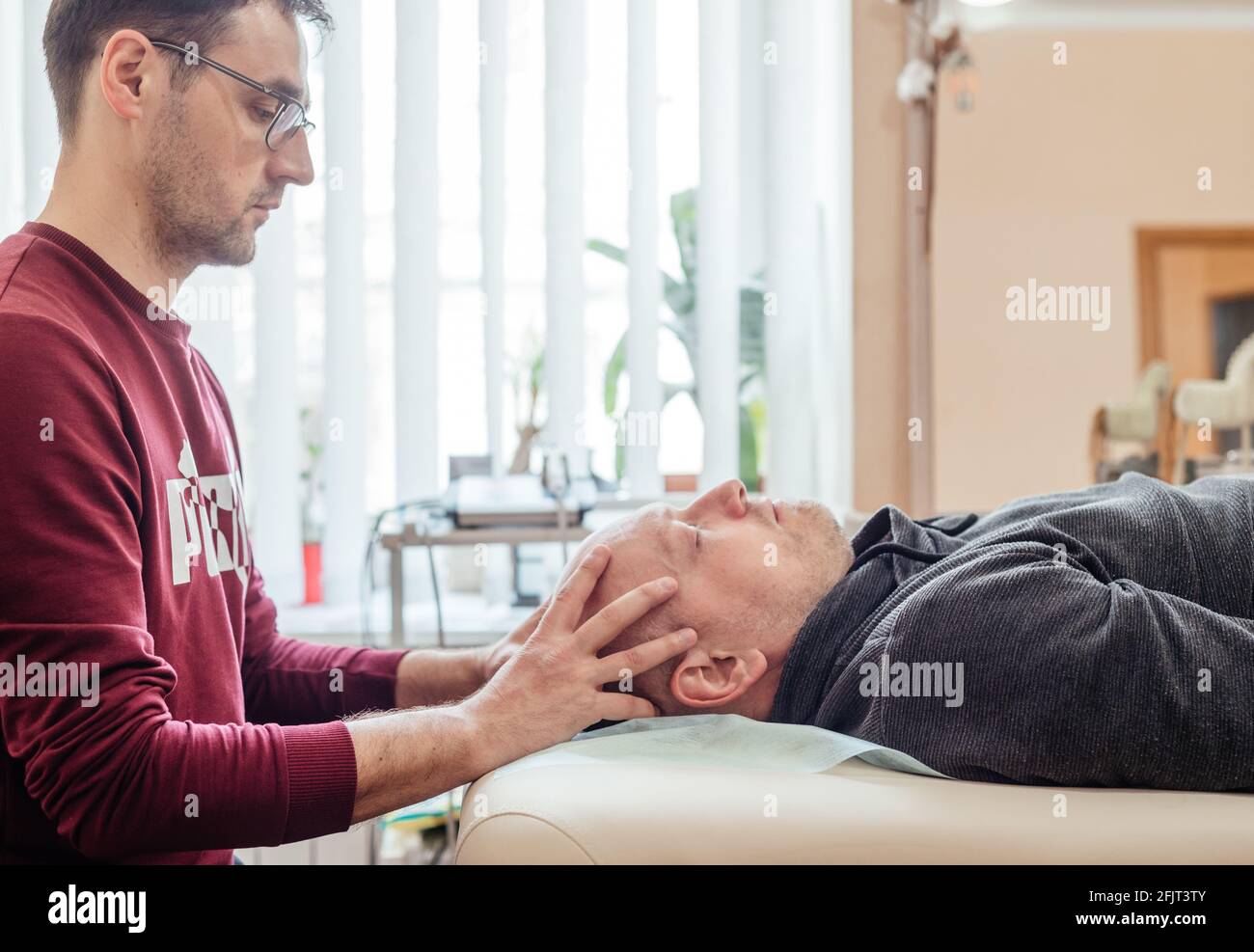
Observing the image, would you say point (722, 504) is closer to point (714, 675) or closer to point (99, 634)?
point (714, 675)

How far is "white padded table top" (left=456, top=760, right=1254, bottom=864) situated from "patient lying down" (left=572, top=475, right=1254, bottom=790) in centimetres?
5

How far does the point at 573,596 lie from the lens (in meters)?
0.97

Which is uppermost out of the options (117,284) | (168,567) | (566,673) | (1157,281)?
(1157,281)

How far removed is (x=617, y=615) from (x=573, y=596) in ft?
0.17

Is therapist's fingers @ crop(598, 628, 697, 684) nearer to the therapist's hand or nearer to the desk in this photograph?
the therapist's hand

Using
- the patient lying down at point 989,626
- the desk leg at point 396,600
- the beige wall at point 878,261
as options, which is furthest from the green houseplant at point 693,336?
the patient lying down at point 989,626

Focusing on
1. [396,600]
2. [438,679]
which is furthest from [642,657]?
[396,600]

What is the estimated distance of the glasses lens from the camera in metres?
1.10

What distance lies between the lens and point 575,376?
238 cm

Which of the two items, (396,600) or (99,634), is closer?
(99,634)

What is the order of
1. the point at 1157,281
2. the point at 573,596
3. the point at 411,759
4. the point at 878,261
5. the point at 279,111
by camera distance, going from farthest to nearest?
the point at 878,261 → the point at 1157,281 → the point at 279,111 → the point at 573,596 → the point at 411,759

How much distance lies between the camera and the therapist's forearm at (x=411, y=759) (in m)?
0.85

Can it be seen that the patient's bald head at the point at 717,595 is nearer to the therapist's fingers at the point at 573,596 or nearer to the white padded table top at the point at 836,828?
the therapist's fingers at the point at 573,596

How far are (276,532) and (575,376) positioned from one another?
32.3 inches
